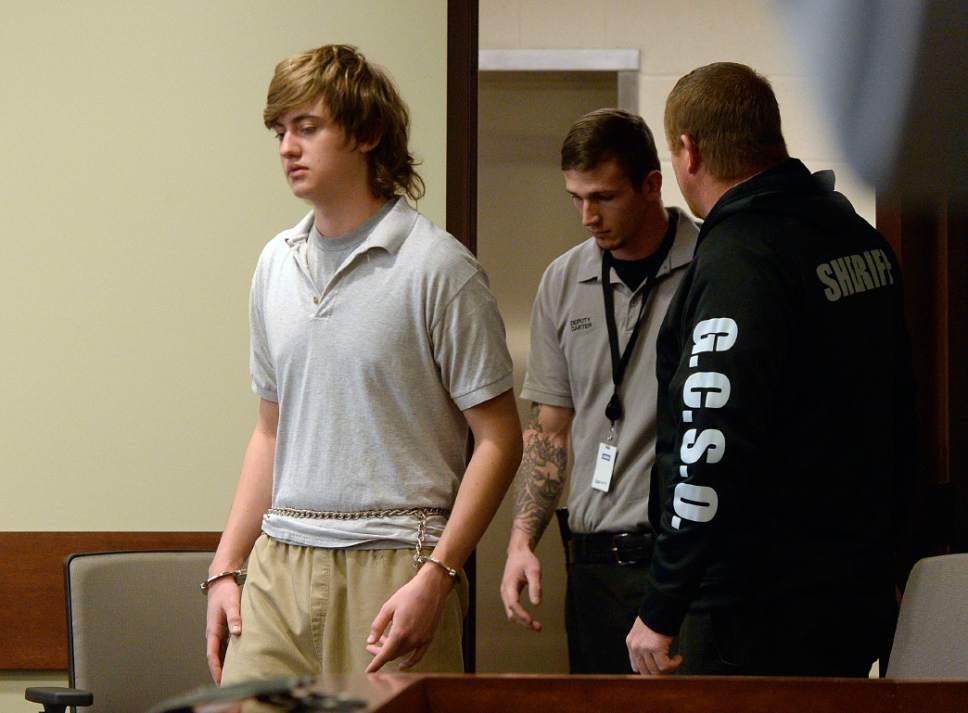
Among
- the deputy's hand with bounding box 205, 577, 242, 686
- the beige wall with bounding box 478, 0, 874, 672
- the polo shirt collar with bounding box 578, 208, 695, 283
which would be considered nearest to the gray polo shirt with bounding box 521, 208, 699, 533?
the polo shirt collar with bounding box 578, 208, 695, 283

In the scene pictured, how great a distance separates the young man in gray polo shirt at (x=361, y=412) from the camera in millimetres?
1862

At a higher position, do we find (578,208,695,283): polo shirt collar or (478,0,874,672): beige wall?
(478,0,874,672): beige wall

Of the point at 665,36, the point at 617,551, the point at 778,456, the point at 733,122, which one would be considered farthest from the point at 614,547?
the point at 665,36

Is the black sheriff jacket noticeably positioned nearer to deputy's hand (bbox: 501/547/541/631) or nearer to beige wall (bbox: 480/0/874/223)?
deputy's hand (bbox: 501/547/541/631)

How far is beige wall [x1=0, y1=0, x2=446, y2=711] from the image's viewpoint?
2.75 m

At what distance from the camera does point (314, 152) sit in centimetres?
194

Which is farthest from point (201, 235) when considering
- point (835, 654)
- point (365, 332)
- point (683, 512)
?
point (835, 654)

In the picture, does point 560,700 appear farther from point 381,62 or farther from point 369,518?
point 381,62

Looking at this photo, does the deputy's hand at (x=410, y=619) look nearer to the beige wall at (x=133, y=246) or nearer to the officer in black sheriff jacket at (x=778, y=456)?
the officer in black sheriff jacket at (x=778, y=456)

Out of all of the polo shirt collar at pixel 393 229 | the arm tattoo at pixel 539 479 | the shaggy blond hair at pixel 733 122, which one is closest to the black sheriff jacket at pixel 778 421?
the shaggy blond hair at pixel 733 122

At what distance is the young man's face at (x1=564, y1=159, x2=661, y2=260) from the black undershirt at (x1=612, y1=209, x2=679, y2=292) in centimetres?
5

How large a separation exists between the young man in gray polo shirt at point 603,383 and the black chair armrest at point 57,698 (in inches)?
35.9

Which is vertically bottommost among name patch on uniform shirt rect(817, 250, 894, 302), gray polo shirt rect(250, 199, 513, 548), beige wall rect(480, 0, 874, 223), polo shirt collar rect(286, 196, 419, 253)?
gray polo shirt rect(250, 199, 513, 548)

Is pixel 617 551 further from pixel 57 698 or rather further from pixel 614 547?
pixel 57 698
